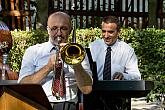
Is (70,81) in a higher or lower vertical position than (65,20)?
lower

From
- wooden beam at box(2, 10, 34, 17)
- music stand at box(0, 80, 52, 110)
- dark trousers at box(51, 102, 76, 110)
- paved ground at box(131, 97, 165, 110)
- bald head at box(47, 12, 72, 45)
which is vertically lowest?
paved ground at box(131, 97, 165, 110)

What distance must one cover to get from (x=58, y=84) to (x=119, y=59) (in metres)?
1.51

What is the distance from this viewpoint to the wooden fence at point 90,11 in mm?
11562

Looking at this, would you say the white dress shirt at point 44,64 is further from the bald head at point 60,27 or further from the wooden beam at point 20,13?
the wooden beam at point 20,13

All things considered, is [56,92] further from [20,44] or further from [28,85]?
[20,44]

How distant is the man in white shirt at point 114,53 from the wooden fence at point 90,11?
19.2 feet

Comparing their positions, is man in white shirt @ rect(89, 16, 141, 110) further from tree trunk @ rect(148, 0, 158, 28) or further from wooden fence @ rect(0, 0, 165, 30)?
wooden fence @ rect(0, 0, 165, 30)

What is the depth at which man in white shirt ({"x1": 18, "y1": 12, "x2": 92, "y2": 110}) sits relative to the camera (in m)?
4.06

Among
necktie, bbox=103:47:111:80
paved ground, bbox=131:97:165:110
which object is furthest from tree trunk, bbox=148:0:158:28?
necktie, bbox=103:47:111:80

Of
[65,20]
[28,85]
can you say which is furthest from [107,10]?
[28,85]

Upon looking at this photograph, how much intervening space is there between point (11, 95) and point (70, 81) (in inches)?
43.5

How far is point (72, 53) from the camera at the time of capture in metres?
3.74

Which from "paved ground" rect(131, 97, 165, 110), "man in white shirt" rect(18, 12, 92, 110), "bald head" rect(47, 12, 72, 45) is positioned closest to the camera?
"man in white shirt" rect(18, 12, 92, 110)

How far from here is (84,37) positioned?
9477 millimetres
